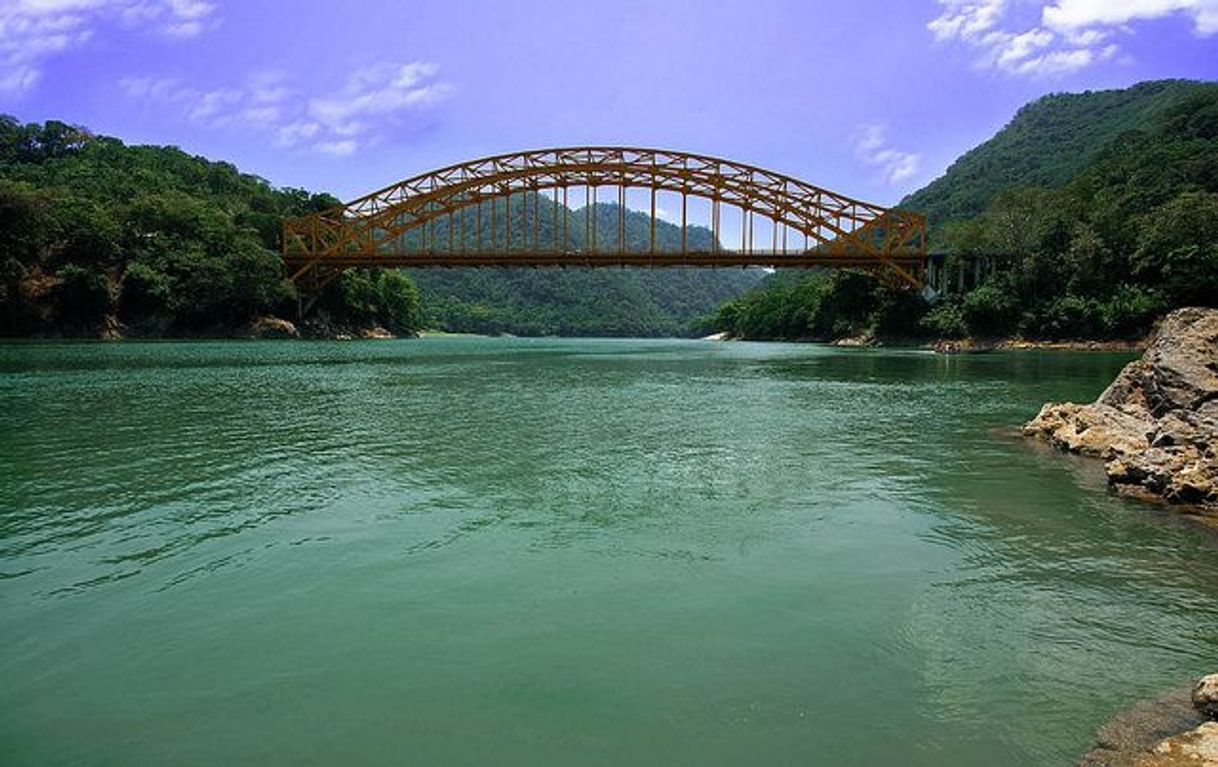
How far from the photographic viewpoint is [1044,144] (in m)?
146

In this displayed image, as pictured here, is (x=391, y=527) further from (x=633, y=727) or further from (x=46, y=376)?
(x=46, y=376)

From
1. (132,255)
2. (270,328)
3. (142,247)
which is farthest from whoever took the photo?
(270,328)

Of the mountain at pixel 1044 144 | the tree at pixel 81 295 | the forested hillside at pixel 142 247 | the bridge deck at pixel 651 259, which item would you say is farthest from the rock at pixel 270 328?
the mountain at pixel 1044 144

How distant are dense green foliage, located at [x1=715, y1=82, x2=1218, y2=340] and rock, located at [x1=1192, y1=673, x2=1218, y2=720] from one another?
211ft

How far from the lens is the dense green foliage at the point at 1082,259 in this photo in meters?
58.1

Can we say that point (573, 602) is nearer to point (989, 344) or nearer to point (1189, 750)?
point (1189, 750)

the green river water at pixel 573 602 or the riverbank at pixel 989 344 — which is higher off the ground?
the riverbank at pixel 989 344

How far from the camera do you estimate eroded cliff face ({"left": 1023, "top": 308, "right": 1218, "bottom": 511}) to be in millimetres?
11023

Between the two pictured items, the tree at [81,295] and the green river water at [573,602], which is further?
the tree at [81,295]

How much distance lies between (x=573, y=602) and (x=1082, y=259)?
232ft

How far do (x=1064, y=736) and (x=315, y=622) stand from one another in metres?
5.55

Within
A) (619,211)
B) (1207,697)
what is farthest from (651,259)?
(1207,697)

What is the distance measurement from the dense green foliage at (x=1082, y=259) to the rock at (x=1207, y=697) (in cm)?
6446

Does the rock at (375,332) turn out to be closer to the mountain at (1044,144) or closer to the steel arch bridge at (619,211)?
the steel arch bridge at (619,211)
